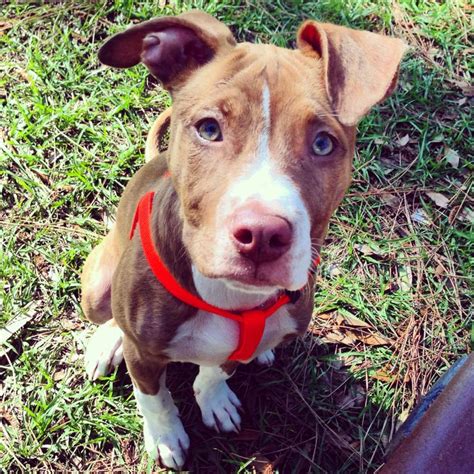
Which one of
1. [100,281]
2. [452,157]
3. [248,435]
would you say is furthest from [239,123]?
[452,157]

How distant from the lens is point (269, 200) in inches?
83.7

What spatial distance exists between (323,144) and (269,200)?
406 millimetres

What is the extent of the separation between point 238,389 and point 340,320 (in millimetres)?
765

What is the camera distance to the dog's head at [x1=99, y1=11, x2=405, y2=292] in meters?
2.18

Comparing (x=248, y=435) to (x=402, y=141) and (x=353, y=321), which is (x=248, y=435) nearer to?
(x=353, y=321)

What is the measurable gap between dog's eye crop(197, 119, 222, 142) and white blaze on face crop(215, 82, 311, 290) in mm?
166

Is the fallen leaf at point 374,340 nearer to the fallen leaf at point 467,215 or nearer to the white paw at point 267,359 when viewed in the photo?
the white paw at point 267,359

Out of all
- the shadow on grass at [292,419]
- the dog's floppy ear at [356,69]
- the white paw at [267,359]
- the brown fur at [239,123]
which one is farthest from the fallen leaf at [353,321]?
the dog's floppy ear at [356,69]

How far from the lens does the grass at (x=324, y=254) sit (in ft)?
12.4

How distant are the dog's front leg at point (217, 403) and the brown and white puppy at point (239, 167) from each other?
0.61 meters

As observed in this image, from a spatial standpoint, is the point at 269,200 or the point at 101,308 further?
the point at 101,308

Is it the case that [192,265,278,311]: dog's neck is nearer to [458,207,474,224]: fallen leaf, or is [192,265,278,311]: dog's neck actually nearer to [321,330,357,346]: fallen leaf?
[321,330,357,346]: fallen leaf

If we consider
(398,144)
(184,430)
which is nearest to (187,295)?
(184,430)

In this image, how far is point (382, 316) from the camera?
4176 millimetres
